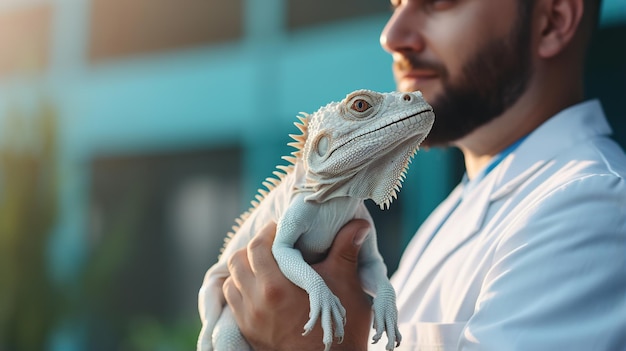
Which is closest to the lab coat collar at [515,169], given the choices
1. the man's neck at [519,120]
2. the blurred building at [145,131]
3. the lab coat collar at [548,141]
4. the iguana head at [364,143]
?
the lab coat collar at [548,141]

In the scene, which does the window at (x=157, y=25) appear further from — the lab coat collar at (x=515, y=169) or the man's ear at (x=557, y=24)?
the lab coat collar at (x=515, y=169)

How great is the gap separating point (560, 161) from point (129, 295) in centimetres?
526

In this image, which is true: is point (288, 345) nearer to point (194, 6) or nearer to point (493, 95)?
point (493, 95)

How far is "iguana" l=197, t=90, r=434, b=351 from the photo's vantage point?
148cm

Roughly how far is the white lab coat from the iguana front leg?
0.31m

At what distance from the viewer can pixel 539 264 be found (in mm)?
1559

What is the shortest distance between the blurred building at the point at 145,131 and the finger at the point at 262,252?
401cm

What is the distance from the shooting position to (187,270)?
21.0 ft

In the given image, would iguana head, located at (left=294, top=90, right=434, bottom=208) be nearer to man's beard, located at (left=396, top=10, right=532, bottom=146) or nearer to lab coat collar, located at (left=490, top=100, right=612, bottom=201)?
lab coat collar, located at (left=490, top=100, right=612, bottom=201)

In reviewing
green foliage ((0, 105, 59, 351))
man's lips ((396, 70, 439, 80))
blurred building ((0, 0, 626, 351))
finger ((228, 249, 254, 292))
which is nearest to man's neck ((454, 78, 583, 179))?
man's lips ((396, 70, 439, 80))

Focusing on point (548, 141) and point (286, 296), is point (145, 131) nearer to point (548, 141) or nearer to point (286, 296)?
point (548, 141)

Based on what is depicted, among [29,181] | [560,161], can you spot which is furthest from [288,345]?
[29,181]

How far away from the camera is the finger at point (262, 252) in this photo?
1.63 m

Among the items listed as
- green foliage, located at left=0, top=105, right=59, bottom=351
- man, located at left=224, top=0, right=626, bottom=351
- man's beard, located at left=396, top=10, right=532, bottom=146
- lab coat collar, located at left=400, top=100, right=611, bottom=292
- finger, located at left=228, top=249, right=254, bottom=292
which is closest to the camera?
man, located at left=224, top=0, right=626, bottom=351
